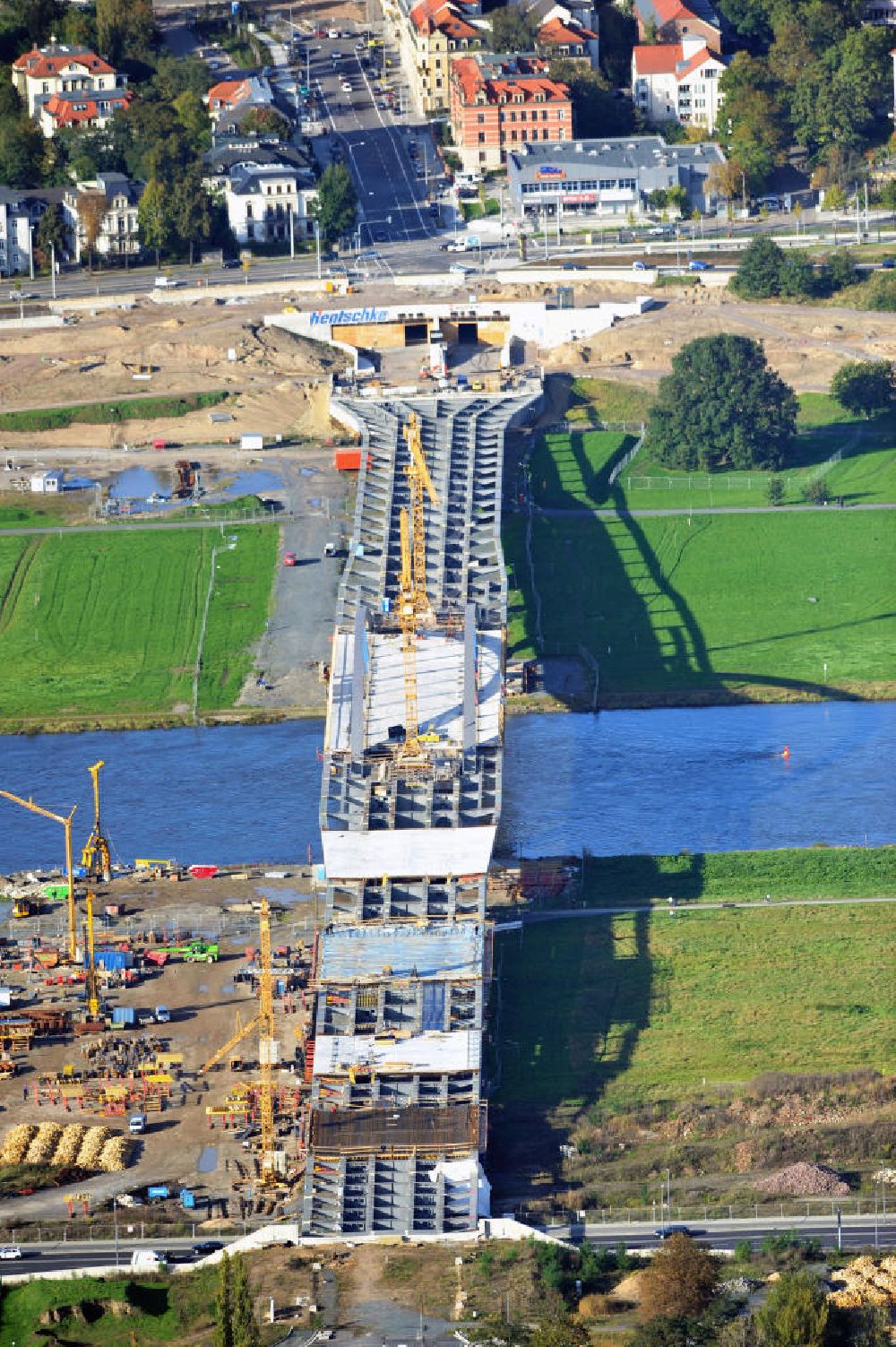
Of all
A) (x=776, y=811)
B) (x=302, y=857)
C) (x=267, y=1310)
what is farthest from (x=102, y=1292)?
(x=776, y=811)

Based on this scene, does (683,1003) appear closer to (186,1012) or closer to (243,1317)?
(186,1012)

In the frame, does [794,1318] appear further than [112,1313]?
No

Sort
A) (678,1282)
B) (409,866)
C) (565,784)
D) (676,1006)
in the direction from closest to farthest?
(678,1282) < (676,1006) < (409,866) < (565,784)

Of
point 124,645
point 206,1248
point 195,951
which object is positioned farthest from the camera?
point 124,645

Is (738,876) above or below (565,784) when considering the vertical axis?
below

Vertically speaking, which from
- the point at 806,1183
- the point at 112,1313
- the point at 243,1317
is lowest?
the point at 112,1313

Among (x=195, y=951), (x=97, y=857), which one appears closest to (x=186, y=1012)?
(x=195, y=951)
